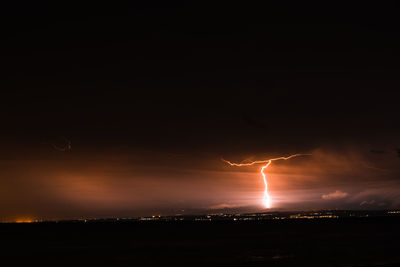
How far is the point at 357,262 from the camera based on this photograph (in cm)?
3975

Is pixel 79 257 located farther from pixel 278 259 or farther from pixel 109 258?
pixel 278 259

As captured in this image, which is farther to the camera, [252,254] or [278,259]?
[252,254]

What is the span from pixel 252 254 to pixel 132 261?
43.2 ft

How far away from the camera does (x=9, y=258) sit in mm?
55656

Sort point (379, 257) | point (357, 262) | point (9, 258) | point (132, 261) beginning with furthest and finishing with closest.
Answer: point (9, 258)
point (132, 261)
point (379, 257)
point (357, 262)

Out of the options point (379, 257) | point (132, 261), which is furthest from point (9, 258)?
point (379, 257)

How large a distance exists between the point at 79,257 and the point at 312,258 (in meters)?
26.9

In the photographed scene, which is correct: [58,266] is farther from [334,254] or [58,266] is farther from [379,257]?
[379,257]

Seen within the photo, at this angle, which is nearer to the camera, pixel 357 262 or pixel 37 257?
pixel 357 262

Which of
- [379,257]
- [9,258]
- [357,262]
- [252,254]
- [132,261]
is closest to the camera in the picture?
[357,262]

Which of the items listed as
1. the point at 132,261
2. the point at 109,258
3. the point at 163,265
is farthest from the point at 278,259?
the point at 109,258

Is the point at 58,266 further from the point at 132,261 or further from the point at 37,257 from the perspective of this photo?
the point at 37,257

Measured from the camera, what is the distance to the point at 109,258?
52.1m

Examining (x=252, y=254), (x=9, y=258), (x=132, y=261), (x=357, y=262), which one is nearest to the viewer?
(x=357, y=262)
